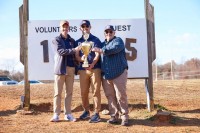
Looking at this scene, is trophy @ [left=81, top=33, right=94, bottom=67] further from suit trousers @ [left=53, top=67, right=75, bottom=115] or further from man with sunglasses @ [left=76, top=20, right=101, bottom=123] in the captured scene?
suit trousers @ [left=53, top=67, right=75, bottom=115]

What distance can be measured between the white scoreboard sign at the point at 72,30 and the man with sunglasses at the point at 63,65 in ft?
5.08

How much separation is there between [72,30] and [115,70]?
2304mm

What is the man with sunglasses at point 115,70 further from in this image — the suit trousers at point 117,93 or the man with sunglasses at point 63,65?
the man with sunglasses at point 63,65

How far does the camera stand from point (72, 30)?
7418mm

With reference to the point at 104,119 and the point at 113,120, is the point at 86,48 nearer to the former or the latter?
the point at 113,120

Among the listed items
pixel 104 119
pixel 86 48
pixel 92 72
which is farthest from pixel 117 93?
pixel 86 48

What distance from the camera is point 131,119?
20.3ft

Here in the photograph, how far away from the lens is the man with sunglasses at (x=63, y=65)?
18.7 ft

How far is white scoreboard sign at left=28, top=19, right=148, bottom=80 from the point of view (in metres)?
7.34

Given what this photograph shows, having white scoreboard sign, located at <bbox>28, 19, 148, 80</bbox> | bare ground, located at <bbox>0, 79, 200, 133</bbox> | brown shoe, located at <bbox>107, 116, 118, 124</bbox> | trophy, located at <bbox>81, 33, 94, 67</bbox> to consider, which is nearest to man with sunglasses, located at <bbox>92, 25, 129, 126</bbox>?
brown shoe, located at <bbox>107, 116, 118, 124</bbox>

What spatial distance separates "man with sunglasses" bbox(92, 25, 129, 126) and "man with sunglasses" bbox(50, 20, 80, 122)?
56 cm

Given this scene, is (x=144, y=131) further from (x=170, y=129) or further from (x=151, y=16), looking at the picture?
(x=151, y=16)

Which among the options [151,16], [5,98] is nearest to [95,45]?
[151,16]

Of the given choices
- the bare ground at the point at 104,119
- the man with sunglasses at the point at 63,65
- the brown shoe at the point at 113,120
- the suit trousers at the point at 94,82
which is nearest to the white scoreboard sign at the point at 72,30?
the bare ground at the point at 104,119
